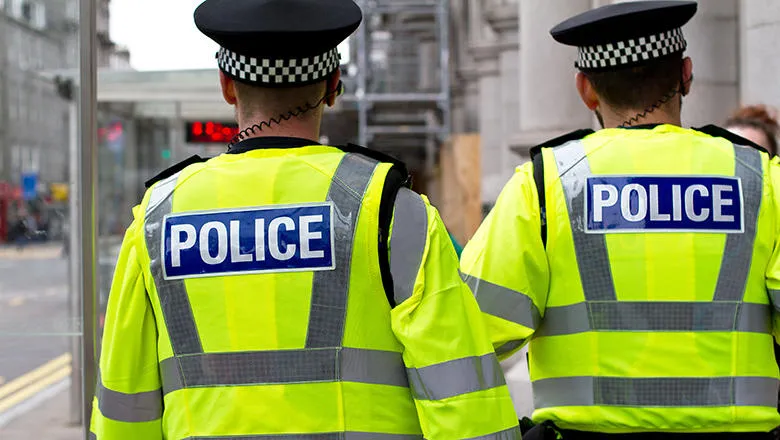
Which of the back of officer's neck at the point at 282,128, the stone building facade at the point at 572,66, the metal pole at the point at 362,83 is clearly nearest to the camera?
the back of officer's neck at the point at 282,128

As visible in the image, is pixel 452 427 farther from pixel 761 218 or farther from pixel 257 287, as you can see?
pixel 761 218

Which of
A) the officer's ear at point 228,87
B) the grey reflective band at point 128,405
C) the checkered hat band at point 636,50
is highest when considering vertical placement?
the checkered hat band at point 636,50

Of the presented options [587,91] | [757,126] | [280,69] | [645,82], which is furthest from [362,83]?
[280,69]

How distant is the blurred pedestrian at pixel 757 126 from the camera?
430cm

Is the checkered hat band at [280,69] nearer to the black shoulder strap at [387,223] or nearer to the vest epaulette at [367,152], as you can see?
the vest epaulette at [367,152]

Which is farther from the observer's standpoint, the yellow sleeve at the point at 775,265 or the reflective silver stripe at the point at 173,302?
the yellow sleeve at the point at 775,265

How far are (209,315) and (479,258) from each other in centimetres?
76

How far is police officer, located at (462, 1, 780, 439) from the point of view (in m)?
2.75

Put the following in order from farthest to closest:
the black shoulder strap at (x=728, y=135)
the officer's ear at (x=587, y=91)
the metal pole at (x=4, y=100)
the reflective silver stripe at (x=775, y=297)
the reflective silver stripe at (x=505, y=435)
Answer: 1. the metal pole at (x=4, y=100)
2. the officer's ear at (x=587, y=91)
3. the black shoulder strap at (x=728, y=135)
4. the reflective silver stripe at (x=775, y=297)
5. the reflective silver stripe at (x=505, y=435)

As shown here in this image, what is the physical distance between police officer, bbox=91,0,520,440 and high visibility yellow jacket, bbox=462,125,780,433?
49 centimetres

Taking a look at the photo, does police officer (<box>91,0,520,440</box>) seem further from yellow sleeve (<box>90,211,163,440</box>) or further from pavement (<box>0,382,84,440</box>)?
pavement (<box>0,382,84,440</box>)

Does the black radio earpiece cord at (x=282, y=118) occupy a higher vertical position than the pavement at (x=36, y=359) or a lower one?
higher

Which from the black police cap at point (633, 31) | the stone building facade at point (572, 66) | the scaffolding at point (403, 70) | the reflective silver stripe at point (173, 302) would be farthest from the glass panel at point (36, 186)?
the scaffolding at point (403, 70)

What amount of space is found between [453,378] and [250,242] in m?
0.51
